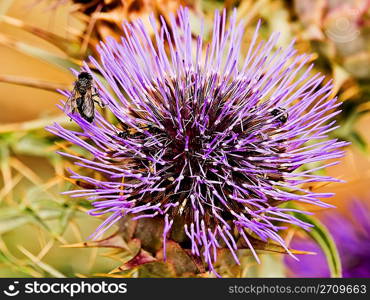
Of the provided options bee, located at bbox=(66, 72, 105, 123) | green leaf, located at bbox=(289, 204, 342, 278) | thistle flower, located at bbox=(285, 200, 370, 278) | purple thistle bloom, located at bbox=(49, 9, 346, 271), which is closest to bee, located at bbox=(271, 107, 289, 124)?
purple thistle bloom, located at bbox=(49, 9, 346, 271)

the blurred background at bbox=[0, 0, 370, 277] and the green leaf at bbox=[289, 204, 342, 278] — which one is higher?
the blurred background at bbox=[0, 0, 370, 277]

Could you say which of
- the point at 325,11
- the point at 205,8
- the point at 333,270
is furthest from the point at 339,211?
the point at 205,8

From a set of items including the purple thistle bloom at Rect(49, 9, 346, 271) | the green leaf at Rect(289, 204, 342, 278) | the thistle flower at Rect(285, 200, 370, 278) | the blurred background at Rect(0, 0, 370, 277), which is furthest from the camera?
the thistle flower at Rect(285, 200, 370, 278)

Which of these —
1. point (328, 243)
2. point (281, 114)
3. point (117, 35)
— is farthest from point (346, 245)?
point (117, 35)

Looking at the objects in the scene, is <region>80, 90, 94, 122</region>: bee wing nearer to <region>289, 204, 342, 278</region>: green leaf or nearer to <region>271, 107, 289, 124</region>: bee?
<region>271, 107, 289, 124</region>: bee

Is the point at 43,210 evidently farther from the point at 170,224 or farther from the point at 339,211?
the point at 339,211

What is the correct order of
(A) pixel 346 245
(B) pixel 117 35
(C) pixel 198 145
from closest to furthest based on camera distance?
(C) pixel 198 145
(B) pixel 117 35
(A) pixel 346 245

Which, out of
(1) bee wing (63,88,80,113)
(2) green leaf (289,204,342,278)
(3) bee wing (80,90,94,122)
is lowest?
(2) green leaf (289,204,342,278)

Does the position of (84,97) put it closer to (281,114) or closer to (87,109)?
(87,109)

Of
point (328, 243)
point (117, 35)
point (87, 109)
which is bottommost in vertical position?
point (328, 243)

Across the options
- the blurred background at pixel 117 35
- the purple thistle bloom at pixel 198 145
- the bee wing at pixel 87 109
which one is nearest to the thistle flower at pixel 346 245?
the blurred background at pixel 117 35
